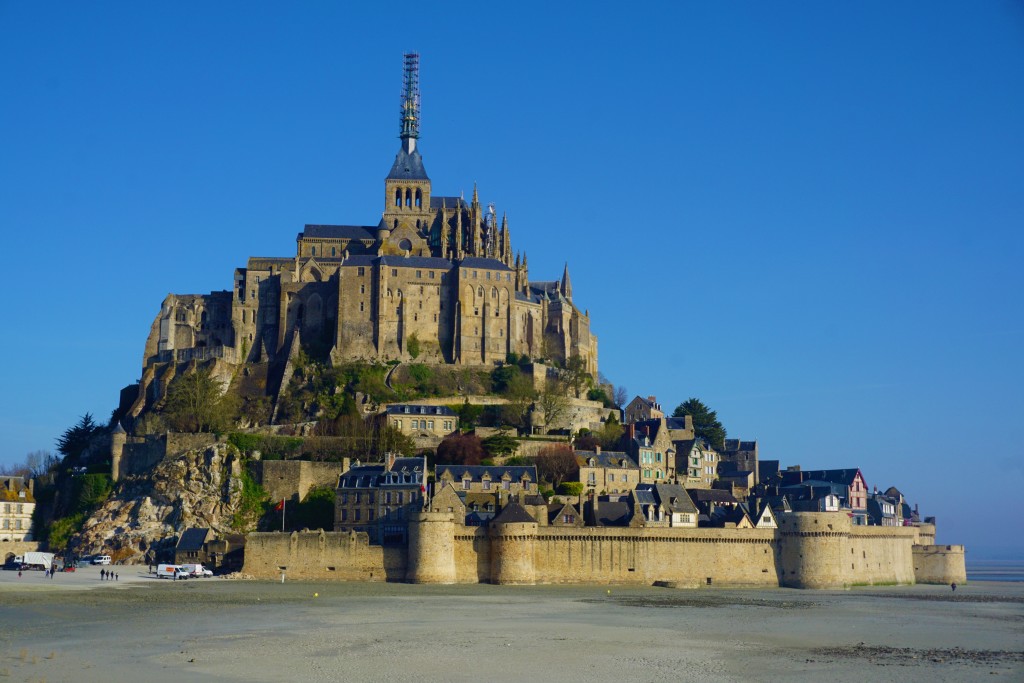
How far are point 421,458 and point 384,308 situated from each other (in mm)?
23723

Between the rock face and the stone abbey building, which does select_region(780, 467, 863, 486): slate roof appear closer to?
the stone abbey building

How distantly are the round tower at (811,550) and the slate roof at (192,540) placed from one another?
32.1 m

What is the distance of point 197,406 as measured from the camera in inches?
3275

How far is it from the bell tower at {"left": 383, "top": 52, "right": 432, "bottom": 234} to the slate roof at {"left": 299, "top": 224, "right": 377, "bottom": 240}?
5.71 ft

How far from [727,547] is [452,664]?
3479 cm

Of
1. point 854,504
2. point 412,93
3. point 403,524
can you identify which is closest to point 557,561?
point 403,524

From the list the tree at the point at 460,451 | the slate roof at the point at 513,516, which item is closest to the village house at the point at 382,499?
the slate roof at the point at 513,516

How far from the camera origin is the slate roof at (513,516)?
65.4 meters

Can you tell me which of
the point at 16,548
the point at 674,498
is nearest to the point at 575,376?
the point at 674,498

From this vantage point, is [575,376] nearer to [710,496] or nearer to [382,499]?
[710,496]

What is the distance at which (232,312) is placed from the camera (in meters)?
94.6

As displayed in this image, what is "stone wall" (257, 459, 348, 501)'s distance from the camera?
2874 inches

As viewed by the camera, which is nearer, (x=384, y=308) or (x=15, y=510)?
(x=15, y=510)

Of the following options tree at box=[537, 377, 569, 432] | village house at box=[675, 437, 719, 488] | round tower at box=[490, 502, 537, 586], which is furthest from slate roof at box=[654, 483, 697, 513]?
tree at box=[537, 377, 569, 432]
